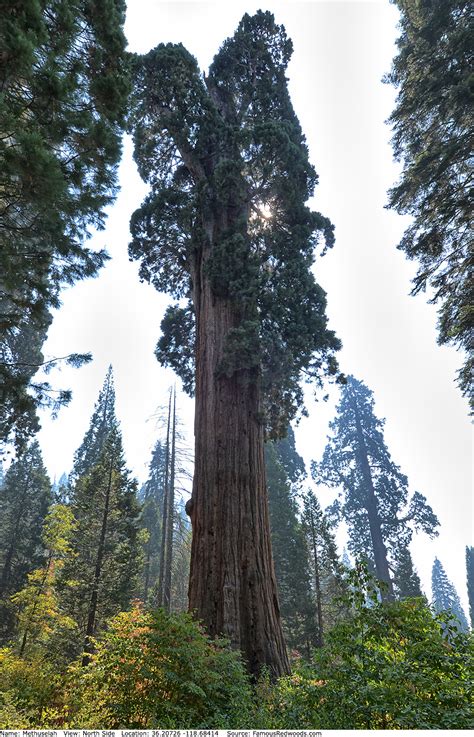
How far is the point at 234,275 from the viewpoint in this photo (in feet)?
27.0

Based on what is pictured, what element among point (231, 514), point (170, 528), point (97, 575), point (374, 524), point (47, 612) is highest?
point (374, 524)

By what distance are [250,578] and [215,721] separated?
2543 mm

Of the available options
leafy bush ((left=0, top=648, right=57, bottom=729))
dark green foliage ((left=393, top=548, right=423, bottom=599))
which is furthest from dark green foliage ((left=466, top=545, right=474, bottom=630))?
leafy bush ((left=0, top=648, right=57, bottom=729))

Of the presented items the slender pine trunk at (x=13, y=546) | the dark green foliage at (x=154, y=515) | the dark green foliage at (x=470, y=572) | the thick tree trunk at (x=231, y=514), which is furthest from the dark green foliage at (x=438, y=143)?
the dark green foliage at (x=470, y=572)

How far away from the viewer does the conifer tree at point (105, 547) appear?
50.3 feet

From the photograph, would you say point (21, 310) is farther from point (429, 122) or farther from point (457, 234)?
point (429, 122)

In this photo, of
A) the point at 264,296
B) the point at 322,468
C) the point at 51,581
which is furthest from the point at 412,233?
the point at 322,468

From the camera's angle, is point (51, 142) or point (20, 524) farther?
point (20, 524)

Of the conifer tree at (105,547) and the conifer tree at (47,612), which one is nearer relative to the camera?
the conifer tree at (47,612)

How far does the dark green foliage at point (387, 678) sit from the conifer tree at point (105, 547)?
1365 centimetres

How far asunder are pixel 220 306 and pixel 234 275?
0.70m

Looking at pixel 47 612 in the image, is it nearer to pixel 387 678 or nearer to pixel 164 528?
pixel 164 528

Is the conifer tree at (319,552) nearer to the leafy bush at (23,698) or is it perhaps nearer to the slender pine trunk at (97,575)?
the slender pine trunk at (97,575)

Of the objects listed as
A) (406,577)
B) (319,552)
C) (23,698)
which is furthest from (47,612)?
(406,577)
